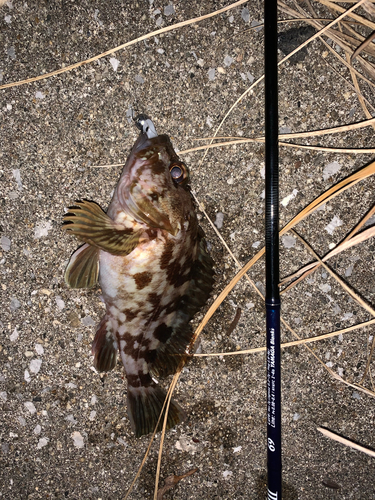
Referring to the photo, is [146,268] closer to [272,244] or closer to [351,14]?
[272,244]

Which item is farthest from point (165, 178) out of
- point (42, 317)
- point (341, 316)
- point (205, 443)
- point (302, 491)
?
point (302, 491)

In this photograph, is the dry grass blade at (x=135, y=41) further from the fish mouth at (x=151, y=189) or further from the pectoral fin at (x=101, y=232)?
the pectoral fin at (x=101, y=232)

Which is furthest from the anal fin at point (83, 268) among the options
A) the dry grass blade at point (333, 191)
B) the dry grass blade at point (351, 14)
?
the dry grass blade at point (351, 14)

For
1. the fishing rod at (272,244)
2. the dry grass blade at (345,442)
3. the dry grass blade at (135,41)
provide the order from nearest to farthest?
the fishing rod at (272,244) < the dry grass blade at (135,41) < the dry grass blade at (345,442)

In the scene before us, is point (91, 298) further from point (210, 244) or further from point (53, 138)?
point (53, 138)

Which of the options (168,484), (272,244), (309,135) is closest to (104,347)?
(168,484)

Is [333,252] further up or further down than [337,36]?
further down
